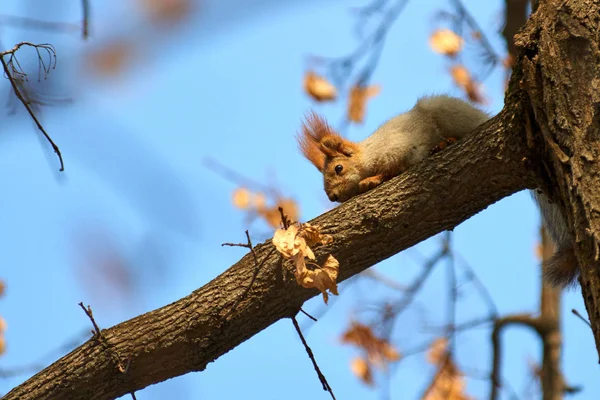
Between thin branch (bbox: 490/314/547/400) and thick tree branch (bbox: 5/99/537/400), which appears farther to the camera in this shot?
thin branch (bbox: 490/314/547/400)

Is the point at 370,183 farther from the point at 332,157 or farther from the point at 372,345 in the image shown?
the point at 372,345

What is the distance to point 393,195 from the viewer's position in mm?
2727

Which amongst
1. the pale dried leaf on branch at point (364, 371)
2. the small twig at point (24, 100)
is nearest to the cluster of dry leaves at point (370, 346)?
the pale dried leaf on branch at point (364, 371)

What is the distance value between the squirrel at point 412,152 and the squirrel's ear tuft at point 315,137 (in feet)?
0.26

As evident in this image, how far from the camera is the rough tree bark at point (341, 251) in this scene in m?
2.49

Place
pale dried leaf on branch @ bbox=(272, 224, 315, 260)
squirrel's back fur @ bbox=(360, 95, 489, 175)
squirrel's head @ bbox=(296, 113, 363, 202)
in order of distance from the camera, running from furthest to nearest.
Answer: squirrel's head @ bbox=(296, 113, 363, 202), squirrel's back fur @ bbox=(360, 95, 489, 175), pale dried leaf on branch @ bbox=(272, 224, 315, 260)

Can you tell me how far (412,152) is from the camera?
3.17 metres

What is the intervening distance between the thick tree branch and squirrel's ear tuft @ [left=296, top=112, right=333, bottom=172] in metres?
0.98

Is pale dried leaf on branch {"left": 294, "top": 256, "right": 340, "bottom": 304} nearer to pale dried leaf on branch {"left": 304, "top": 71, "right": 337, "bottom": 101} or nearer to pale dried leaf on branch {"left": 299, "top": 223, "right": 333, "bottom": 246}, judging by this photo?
pale dried leaf on branch {"left": 299, "top": 223, "right": 333, "bottom": 246}

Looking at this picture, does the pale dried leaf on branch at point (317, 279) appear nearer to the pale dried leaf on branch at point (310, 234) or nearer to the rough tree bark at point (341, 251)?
the pale dried leaf on branch at point (310, 234)

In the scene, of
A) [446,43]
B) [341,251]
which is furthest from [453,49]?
[341,251]

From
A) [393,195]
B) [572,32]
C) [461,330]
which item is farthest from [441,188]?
[461,330]

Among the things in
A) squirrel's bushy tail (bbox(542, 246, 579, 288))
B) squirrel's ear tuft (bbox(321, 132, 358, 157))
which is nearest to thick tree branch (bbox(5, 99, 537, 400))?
squirrel's bushy tail (bbox(542, 246, 579, 288))

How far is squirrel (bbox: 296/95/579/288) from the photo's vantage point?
3.01m
